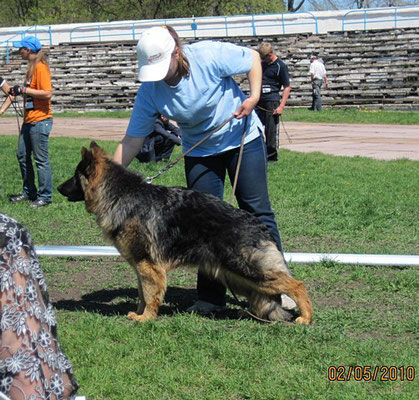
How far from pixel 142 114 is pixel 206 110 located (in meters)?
0.50

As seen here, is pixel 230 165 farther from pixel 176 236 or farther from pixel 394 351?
pixel 394 351

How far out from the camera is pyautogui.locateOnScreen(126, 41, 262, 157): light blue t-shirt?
460 centimetres

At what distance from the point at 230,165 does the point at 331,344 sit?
1574 mm

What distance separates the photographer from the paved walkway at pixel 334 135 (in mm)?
14789

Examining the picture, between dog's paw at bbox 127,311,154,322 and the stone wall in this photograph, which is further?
the stone wall

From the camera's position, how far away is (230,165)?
499 cm

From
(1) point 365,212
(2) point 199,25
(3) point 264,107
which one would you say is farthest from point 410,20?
(1) point 365,212

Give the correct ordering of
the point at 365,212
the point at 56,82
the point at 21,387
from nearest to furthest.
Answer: the point at 21,387 → the point at 365,212 → the point at 56,82

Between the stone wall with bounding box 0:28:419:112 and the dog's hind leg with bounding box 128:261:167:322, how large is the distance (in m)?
25.7

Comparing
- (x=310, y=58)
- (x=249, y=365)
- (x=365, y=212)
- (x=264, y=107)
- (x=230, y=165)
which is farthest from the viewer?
(x=310, y=58)

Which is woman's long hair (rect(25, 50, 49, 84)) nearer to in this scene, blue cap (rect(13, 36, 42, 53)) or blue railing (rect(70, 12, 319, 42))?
blue cap (rect(13, 36, 42, 53))

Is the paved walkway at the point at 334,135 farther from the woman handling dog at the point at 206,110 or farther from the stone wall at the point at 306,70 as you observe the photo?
the woman handling dog at the point at 206,110
